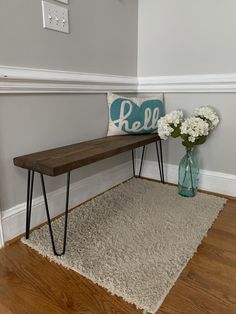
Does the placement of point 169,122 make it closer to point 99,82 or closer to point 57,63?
point 99,82

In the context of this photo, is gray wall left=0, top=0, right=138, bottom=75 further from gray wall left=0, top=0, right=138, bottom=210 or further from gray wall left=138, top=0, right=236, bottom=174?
gray wall left=138, top=0, right=236, bottom=174

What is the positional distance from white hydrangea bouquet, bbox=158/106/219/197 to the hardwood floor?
0.59 m

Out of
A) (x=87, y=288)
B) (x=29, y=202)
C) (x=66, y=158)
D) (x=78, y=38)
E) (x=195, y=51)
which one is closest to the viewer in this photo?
(x=87, y=288)

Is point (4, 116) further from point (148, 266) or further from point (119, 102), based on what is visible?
point (148, 266)

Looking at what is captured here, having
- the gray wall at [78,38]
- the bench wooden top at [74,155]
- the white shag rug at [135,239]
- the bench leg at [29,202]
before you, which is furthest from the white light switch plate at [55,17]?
the white shag rug at [135,239]

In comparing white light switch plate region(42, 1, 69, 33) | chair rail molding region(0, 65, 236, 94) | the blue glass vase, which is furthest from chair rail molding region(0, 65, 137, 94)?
the blue glass vase

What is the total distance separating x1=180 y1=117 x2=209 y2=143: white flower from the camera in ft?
5.04

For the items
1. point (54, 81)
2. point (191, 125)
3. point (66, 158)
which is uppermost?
point (54, 81)

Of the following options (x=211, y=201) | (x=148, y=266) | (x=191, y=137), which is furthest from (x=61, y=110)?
(x=211, y=201)

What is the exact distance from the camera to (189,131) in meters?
1.55

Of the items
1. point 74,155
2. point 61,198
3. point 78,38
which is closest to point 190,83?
point 78,38

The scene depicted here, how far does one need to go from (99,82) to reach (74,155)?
632 mm

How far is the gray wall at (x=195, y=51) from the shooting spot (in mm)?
1603

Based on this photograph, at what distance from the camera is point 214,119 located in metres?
1.61
